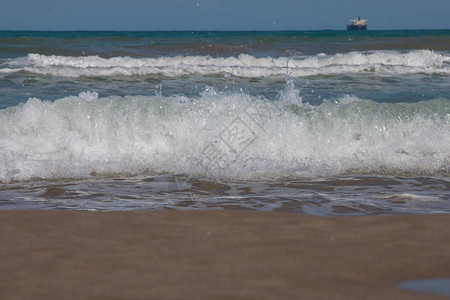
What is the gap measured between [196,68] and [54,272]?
32.6 ft

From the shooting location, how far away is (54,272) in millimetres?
Result: 2156

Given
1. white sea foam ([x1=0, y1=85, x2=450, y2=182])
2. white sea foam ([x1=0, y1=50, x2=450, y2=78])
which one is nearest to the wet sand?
white sea foam ([x1=0, y1=85, x2=450, y2=182])

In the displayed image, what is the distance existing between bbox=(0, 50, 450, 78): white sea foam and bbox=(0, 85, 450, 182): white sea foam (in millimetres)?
4121

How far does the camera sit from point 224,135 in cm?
568

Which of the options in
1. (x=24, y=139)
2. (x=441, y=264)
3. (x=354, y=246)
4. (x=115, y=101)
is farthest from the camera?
(x=115, y=101)

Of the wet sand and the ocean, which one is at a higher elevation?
the wet sand

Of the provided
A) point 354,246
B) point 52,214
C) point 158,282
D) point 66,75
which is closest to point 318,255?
point 354,246

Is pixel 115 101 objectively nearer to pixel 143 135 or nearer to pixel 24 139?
pixel 143 135

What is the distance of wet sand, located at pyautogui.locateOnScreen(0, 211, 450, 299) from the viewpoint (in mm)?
2006

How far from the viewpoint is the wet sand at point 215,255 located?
2.01 m

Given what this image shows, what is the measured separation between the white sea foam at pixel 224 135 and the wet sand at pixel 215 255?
204 cm

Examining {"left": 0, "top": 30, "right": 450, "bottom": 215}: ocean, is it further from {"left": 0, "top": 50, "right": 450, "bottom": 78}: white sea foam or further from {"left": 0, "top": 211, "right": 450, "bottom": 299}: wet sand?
{"left": 0, "top": 50, "right": 450, "bottom": 78}: white sea foam
